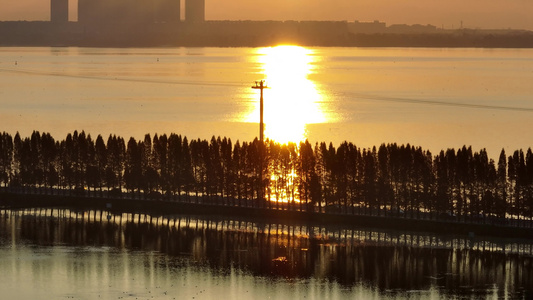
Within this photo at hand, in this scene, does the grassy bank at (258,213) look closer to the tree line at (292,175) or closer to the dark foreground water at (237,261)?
the dark foreground water at (237,261)

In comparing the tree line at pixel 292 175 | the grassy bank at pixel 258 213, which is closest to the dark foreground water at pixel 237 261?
the grassy bank at pixel 258 213

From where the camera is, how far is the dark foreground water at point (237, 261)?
57219mm

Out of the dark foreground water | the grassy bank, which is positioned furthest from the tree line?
the dark foreground water

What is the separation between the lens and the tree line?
71.5 metres

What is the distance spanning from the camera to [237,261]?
64.6m

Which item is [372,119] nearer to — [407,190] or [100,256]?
[407,190]

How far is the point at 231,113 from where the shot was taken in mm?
162625

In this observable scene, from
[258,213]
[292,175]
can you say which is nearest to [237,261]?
[258,213]

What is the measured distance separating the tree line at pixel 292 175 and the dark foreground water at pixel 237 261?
12.4 ft

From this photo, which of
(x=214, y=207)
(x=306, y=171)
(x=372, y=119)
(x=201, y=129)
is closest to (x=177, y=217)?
(x=214, y=207)

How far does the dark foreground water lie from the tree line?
3785mm

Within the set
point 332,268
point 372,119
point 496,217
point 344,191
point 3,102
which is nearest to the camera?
point 332,268

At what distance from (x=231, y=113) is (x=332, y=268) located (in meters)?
101

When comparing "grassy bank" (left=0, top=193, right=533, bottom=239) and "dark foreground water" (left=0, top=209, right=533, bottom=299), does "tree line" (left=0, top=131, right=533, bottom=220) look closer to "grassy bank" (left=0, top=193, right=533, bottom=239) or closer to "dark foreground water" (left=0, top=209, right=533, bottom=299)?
"grassy bank" (left=0, top=193, right=533, bottom=239)
